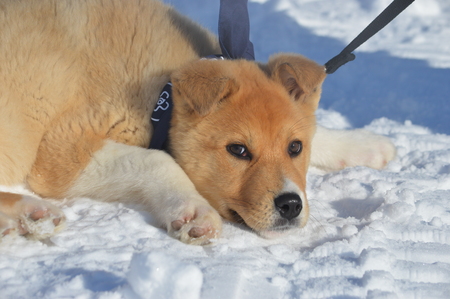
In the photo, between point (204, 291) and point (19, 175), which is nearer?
point (204, 291)

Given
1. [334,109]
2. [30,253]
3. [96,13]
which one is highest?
[334,109]

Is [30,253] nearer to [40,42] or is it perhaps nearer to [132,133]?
[132,133]

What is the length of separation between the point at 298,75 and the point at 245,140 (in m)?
0.59

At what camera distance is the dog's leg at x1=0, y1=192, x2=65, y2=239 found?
2439mm

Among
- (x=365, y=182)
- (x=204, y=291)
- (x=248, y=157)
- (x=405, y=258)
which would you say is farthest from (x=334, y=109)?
(x=204, y=291)

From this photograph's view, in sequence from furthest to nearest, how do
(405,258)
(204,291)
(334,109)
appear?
1. (334,109)
2. (405,258)
3. (204,291)

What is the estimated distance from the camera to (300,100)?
345 centimetres

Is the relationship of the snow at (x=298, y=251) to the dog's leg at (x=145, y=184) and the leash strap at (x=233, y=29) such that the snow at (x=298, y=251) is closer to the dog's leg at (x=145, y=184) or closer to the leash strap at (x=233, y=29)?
the dog's leg at (x=145, y=184)

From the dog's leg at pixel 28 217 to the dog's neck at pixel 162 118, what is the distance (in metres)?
0.91

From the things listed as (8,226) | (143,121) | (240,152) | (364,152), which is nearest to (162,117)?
(143,121)

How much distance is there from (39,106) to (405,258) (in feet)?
8.24

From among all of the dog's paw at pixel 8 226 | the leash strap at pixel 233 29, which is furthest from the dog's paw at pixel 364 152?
the dog's paw at pixel 8 226

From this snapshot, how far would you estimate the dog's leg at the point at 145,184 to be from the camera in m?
2.70

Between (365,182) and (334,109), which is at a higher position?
(334,109)
